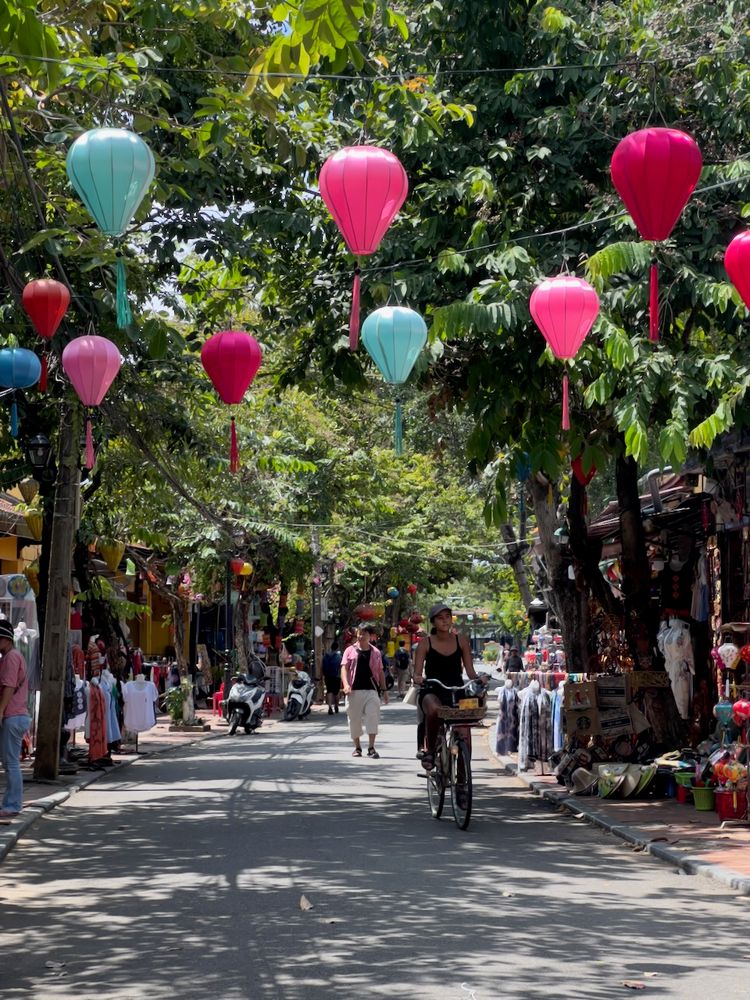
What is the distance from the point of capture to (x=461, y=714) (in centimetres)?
1248

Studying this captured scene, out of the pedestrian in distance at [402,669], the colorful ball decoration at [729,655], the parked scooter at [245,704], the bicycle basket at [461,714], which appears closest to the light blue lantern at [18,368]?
the bicycle basket at [461,714]

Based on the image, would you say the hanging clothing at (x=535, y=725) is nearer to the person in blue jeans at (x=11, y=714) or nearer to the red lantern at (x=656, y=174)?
the person in blue jeans at (x=11, y=714)

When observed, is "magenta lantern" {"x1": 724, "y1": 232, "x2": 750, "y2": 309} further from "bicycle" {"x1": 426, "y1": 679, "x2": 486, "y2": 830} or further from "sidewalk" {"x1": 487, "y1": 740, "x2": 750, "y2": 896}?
"bicycle" {"x1": 426, "y1": 679, "x2": 486, "y2": 830}

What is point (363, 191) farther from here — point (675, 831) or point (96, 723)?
point (96, 723)

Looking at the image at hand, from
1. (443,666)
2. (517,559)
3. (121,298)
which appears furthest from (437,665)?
(517,559)

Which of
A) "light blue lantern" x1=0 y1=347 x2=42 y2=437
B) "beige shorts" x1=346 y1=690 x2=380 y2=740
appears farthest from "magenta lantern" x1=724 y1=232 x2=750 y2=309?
"beige shorts" x1=346 y1=690 x2=380 y2=740

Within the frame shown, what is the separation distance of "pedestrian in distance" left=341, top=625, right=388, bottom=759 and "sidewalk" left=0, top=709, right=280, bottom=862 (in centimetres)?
365

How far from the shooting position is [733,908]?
8828mm

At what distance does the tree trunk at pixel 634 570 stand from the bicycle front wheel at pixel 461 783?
4.91 m

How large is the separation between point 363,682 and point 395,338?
11489 mm

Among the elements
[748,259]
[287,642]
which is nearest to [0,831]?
[748,259]

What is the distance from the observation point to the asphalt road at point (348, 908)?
6.74 meters

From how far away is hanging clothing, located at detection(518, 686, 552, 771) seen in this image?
18.0m

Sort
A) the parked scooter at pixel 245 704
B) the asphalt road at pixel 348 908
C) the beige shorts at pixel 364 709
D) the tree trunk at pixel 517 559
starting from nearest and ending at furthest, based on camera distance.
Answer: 1. the asphalt road at pixel 348 908
2. the beige shorts at pixel 364 709
3. the parked scooter at pixel 245 704
4. the tree trunk at pixel 517 559
